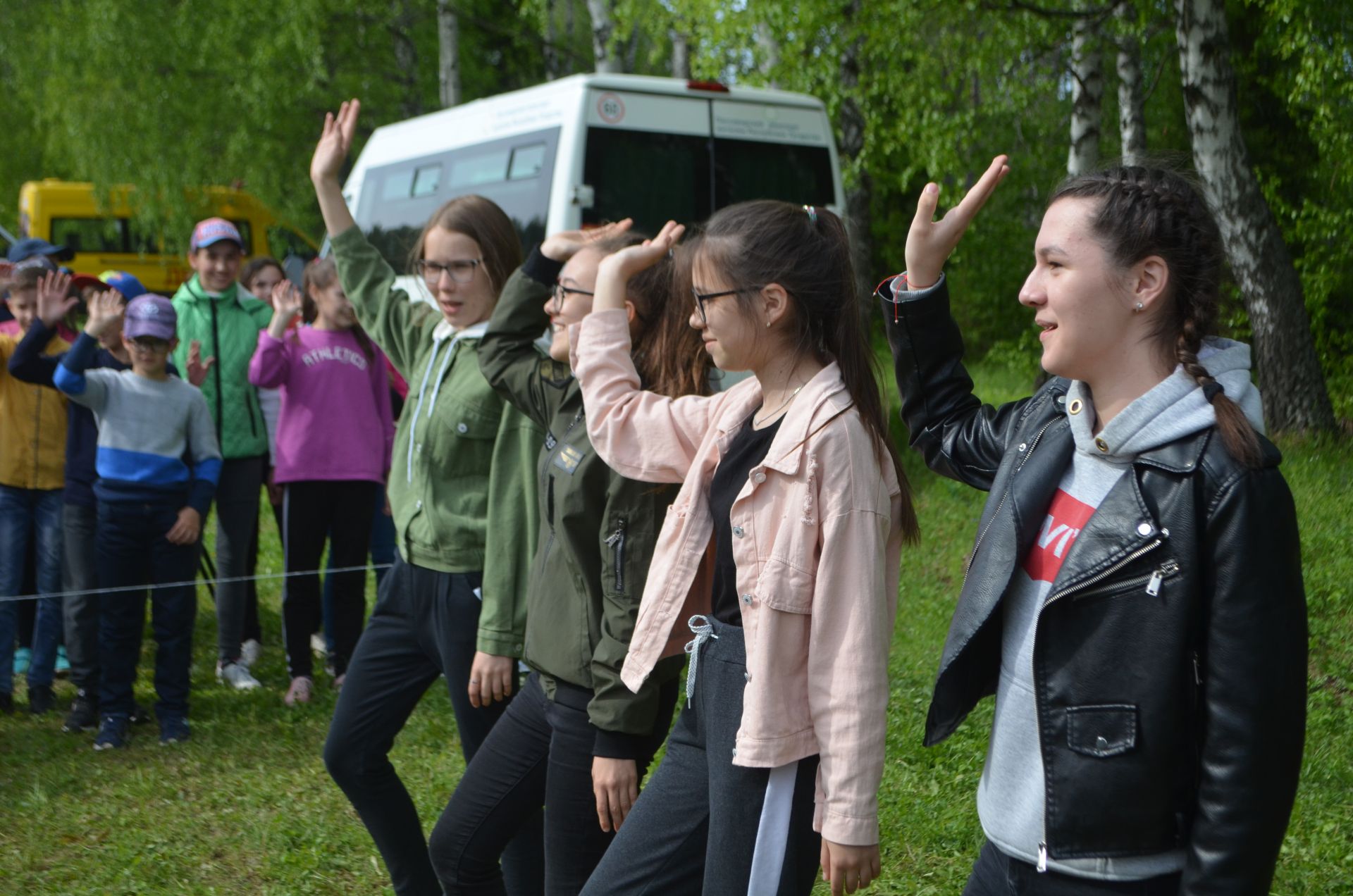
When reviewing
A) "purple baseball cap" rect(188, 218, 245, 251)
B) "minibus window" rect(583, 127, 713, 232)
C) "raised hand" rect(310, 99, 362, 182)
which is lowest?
"purple baseball cap" rect(188, 218, 245, 251)

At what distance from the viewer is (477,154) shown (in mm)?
11172

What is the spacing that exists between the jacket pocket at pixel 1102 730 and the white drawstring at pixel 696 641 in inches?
29.3

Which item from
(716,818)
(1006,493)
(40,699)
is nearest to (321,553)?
(40,699)

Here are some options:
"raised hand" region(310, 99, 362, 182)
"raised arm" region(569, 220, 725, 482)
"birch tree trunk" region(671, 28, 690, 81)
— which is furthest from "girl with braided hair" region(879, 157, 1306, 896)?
"birch tree trunk" region(671, 28, 690, 81)

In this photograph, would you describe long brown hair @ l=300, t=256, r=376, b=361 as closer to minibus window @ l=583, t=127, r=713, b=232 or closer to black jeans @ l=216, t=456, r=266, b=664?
black jeans @ l=216, t=456, r=266, b=664

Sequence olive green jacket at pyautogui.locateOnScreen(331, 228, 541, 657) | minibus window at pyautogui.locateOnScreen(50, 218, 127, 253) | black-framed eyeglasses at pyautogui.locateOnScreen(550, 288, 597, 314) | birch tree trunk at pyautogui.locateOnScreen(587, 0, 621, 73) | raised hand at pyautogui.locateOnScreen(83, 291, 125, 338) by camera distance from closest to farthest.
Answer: black-framed eyeglasses at pyautogui.locateOnScreen(550, 288, 597, 314)
olive green jacket at pyautogui.locateOnScreen(331, 228, 541, 657)
raised hand at pyautogui.locateOnScreen(83, 291, 125, 338)
birch tree trunk at pyautogui.locateOnScreen(587, 0, 621, 73)
minibus window at pyautogui.locateOnScreen(50, 218, 127, 253)

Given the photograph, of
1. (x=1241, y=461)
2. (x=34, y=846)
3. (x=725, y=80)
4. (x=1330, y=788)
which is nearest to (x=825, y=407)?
(x=1241, y=461)

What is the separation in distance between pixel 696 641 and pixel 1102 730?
844mm

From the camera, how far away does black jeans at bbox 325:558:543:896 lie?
345cm

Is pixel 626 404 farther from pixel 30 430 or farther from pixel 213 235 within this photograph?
pixel 213 235

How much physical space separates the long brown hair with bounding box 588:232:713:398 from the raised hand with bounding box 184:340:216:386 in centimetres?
384

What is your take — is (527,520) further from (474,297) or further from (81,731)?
(81,731)

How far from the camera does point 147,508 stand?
232 inches

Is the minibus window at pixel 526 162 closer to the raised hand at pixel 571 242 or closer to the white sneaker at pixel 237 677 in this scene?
the white sneaker at pixel 237 677
